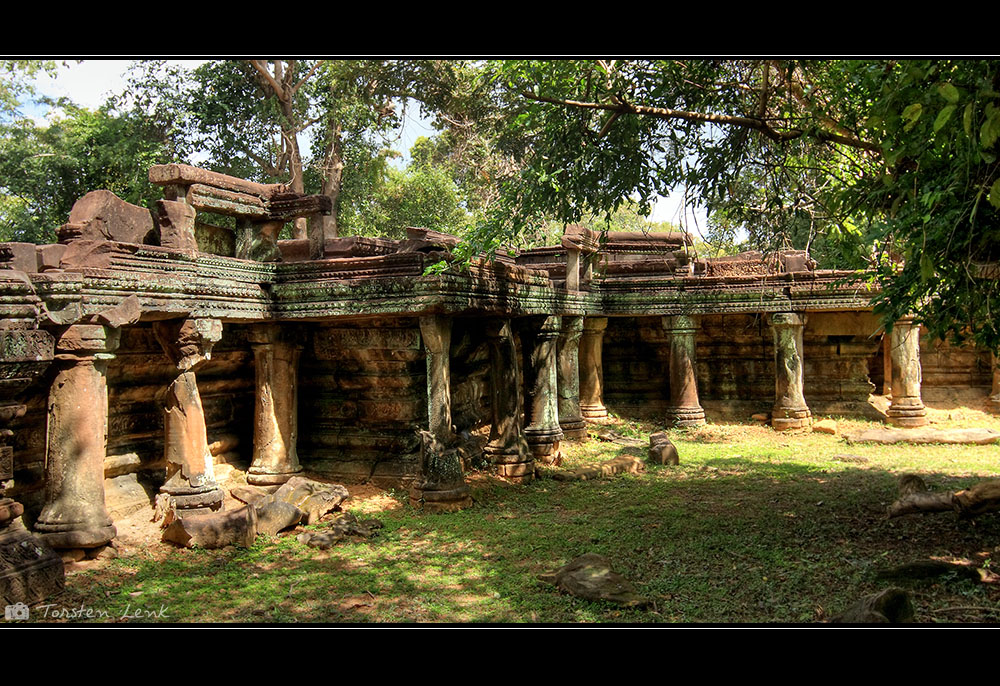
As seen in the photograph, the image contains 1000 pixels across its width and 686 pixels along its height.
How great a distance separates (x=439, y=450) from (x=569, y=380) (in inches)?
210

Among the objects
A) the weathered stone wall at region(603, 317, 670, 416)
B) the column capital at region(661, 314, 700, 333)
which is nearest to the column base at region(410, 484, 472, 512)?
the column capital at region(661, 314, 700, 333)

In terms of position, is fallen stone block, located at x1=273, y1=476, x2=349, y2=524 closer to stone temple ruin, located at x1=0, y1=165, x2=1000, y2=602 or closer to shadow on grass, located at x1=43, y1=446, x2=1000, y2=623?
shadow on grass, located at x1=43, y1=446, x2=1000, y2=623

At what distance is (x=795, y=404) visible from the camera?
15070 mm

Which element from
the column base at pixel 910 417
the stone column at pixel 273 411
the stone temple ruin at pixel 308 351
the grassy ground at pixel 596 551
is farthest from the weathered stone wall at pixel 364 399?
the column base at pixel 910 417

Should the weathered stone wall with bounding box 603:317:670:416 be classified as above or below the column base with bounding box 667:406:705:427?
above

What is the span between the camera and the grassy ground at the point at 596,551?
18.6ft

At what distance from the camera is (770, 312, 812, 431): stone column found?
14953mm

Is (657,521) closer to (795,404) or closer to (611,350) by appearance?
(795,404)

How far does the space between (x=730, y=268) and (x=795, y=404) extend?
308 centimetres

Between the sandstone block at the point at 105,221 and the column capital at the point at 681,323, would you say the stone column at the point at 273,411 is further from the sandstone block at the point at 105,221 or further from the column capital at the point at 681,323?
the column capital at the point at 681,323

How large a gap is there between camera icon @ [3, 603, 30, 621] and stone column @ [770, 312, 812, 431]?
1322cm

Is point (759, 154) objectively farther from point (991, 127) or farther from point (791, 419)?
point (791, 419)

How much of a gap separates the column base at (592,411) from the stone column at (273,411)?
7.21 m

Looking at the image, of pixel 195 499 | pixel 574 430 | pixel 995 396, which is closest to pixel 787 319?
pixel 574 430
